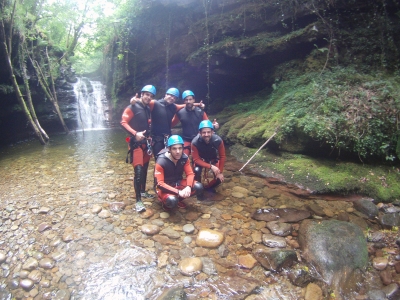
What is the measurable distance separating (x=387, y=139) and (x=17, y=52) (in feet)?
47.7

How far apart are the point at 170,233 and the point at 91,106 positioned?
15.8m

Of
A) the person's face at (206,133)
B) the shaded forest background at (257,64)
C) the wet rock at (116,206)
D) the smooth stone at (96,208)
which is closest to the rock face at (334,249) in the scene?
the person's face at (206,133)

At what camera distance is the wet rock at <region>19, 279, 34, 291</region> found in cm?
295

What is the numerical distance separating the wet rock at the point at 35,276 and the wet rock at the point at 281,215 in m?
3.36

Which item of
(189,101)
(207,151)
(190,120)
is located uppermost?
(189,101)

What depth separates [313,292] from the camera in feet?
9.41

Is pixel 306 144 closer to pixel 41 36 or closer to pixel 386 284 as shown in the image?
pixel 386 284

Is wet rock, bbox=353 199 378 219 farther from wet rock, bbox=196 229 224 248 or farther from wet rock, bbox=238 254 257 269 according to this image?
wet rock, bbox=196 229 224 248

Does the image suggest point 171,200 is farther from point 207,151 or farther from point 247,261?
point 247,261

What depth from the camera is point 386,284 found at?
9.65 ft

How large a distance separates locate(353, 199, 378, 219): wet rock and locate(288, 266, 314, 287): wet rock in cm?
211

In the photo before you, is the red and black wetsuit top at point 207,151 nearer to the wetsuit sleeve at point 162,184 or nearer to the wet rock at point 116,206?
the wetsuit sleeve at point 162,184

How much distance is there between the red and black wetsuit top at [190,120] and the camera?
5824 millimetres

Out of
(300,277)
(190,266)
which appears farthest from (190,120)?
(300,277)
